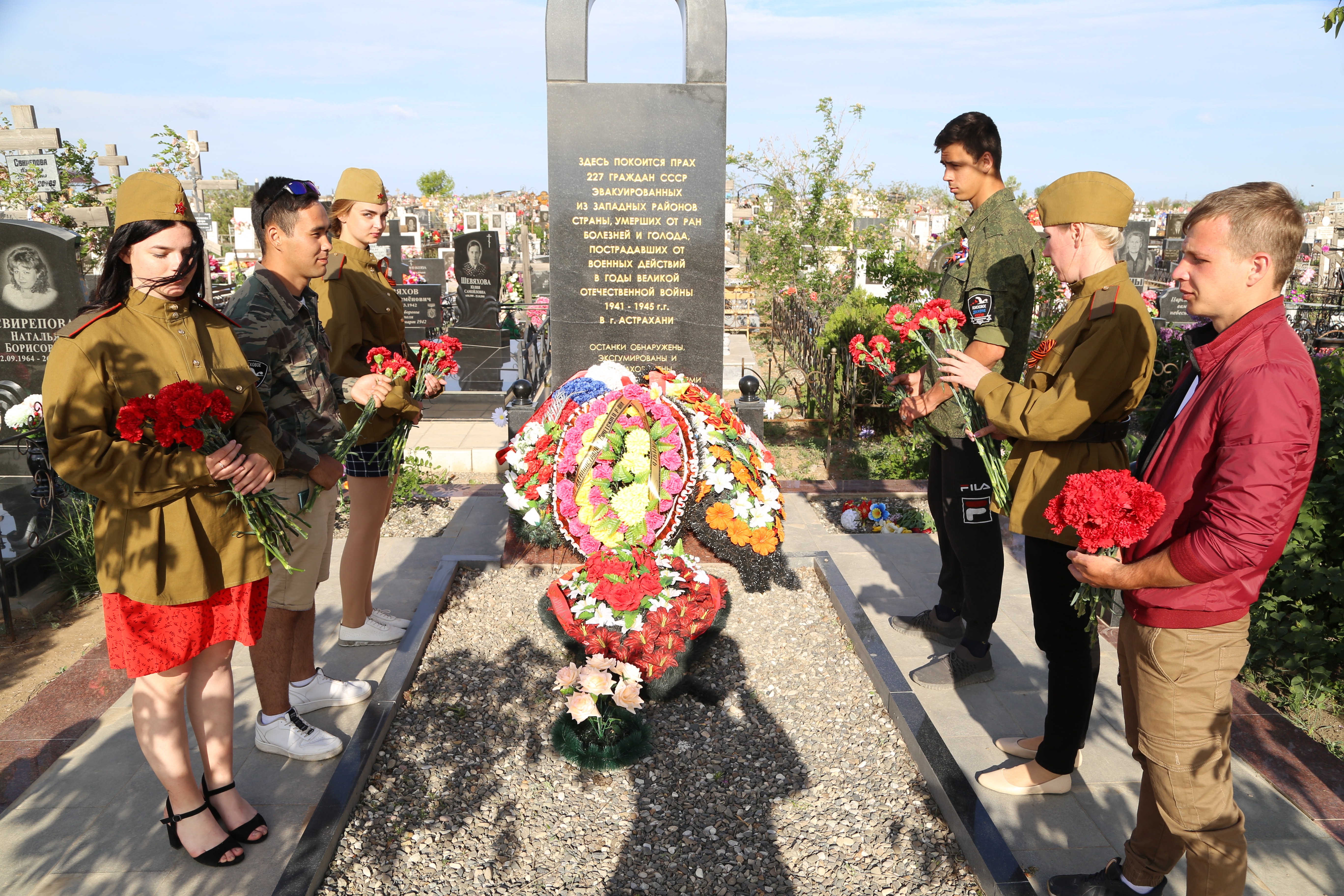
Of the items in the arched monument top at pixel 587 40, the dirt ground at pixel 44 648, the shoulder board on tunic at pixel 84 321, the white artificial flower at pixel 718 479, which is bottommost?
the dirt ground at pixel 44 648

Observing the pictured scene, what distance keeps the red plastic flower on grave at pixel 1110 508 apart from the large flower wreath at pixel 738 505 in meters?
2.55

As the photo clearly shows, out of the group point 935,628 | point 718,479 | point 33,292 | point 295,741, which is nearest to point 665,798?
point 295,741

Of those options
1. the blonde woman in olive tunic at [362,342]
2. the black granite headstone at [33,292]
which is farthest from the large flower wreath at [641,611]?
the black granite headstone at [33,292]

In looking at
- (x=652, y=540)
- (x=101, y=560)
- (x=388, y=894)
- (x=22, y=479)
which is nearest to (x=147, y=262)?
(x=101, y=560)

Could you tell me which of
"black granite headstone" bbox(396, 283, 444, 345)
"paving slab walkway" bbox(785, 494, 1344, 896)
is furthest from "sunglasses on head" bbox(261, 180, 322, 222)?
"black granite headstone" bbox(396, 283, 444, 345)

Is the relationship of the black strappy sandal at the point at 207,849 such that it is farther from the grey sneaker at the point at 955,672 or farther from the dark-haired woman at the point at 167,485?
the grey sneaker at the point at 955,672

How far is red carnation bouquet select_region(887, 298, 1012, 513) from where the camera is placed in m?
2.72

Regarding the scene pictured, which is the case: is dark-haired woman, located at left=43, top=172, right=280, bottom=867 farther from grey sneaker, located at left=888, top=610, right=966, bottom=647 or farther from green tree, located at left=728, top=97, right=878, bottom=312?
green tree, located at left=728, top=97, right=878, bottom=312

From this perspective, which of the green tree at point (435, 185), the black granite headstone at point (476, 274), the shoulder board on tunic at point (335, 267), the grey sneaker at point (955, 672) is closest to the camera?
the shoulder board on tunic at point (335, 267)

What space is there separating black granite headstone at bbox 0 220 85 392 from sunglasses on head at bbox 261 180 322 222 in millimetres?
3262

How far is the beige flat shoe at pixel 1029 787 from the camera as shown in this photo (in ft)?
9.36

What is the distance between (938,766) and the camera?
2.91 metres

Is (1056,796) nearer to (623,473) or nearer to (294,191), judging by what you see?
(623,473)

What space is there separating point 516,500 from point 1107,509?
10.9 feet
